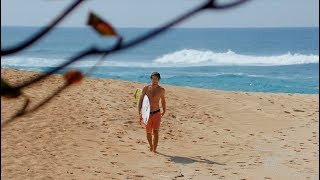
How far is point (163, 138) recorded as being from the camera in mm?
11258

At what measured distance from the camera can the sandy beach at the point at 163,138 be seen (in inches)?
339

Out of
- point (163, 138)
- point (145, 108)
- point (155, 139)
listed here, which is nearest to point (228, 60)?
point (163, 138)

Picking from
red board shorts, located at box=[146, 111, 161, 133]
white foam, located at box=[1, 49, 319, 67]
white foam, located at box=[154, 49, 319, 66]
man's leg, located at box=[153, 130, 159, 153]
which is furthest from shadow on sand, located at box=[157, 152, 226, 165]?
white foam, located at box=[154, 49, 319, 66]

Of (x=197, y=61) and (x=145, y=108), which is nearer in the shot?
(x=145, y=108)

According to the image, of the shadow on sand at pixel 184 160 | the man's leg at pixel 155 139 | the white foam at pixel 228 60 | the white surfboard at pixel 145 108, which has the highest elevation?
the white foam at pixel 228 60

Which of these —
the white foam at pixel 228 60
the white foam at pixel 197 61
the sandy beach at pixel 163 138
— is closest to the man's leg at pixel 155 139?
the sandy beach at pixel 163 138

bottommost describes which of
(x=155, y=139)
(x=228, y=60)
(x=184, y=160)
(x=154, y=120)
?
(x=184, y=160)

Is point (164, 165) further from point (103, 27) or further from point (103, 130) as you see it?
point (103, 27)

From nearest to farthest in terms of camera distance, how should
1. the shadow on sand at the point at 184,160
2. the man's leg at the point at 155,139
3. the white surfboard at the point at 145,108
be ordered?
the white surfboard at the point at 145,108 < the man's leg at the point at 155,139 < the shadow on sand at the point at 184,160

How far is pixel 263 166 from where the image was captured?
9273 mm

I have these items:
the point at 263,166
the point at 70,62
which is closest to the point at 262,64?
the point at 263,166

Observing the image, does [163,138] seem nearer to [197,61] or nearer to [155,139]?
[155,139]

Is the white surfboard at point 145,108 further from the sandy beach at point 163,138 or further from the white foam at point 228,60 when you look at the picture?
the white foam at point 228,60

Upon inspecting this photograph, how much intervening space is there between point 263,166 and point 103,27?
26.6 ft
